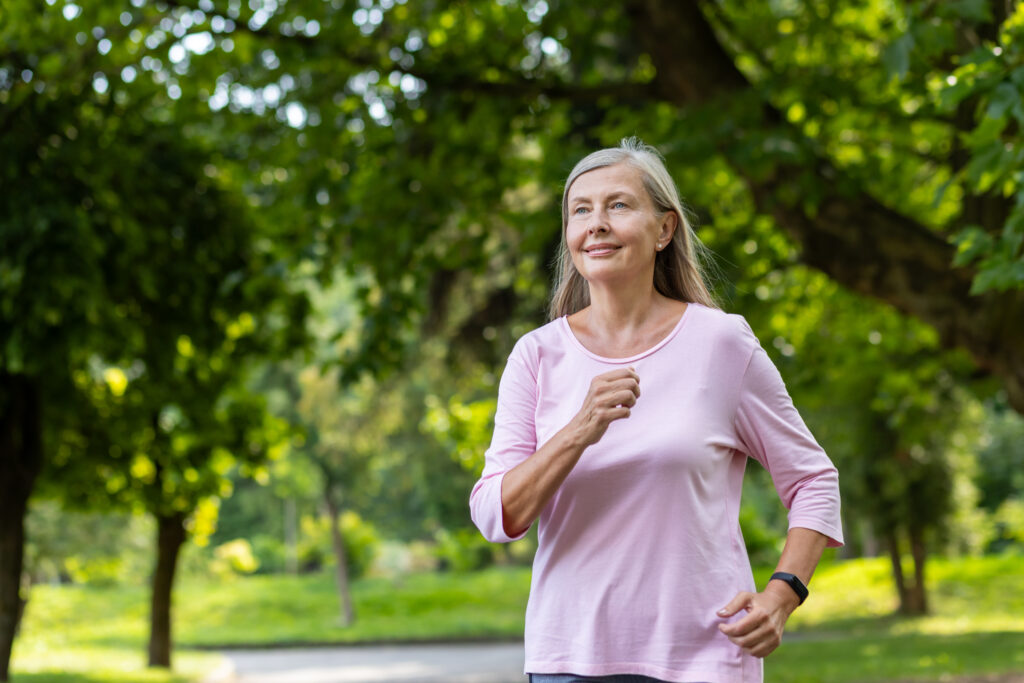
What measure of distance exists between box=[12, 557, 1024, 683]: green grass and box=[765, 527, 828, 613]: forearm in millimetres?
9671

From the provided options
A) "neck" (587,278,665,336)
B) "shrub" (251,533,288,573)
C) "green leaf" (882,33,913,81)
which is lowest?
"shrub" (251,533,288,573)

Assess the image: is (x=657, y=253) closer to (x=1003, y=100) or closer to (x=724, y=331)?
(x=724, y=331)

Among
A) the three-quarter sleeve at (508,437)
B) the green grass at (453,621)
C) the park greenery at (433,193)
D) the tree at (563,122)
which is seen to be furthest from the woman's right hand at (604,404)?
the green grass at (453,621)

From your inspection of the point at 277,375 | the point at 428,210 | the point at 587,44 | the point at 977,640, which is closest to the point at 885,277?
the point at 587,44

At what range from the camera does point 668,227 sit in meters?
2.42

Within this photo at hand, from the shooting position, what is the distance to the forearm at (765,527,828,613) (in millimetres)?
2135

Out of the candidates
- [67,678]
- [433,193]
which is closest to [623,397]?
[433,193]

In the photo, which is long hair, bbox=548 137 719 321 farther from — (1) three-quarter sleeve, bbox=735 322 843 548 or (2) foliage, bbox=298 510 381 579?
(2) foliage, bbox=298 510 381 579

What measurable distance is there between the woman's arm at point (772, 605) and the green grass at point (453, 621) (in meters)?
9.69

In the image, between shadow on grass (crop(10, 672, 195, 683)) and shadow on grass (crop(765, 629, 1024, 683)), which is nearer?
shadow on grass (crop(765, 629, 1024, 683))

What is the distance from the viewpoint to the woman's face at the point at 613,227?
231 cm

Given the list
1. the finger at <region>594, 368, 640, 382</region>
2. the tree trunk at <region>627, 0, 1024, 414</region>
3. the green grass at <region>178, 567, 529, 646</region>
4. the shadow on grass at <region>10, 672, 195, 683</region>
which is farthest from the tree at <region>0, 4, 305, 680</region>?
the green grass at <region>178, 567, 529, 646</region>

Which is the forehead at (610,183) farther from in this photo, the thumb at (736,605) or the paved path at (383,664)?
the paved path at (383,664)

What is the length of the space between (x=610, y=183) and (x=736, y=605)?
34.0 inches
